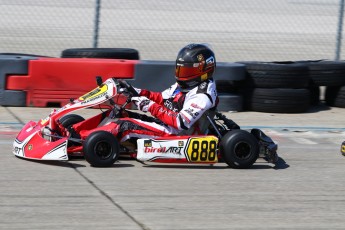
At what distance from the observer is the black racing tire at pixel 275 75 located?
31.9ft

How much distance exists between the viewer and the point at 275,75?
31.9 ft

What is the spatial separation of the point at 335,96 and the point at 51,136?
474 cm

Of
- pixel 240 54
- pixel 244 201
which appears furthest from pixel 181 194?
pixel 240 54

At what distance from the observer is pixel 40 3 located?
14930 mm

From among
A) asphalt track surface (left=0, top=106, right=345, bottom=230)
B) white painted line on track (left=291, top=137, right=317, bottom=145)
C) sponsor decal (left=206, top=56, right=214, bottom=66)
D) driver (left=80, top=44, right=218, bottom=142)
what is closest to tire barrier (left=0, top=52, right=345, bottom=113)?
white painted line on track (left=291, top=137, right=317, bottom=145)

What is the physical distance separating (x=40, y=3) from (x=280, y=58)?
4530 mm

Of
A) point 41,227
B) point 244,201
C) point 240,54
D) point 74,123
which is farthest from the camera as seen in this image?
point 240,54

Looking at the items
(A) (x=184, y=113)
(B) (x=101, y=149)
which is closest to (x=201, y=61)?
(A) (x=184, y=113)

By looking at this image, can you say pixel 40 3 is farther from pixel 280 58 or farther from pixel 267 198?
pixel 267 198

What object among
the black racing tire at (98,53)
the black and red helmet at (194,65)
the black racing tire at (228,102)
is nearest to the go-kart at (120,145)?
the black and red helmet at (194,65)

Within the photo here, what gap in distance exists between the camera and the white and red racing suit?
6.91 meters

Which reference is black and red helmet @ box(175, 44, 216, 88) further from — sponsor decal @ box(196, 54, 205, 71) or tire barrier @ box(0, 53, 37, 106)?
tire barrier @ box(0, 53, 37, 106)

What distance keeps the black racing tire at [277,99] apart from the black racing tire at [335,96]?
0.60 m

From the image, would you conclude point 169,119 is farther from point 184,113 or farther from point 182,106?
point 182,106
